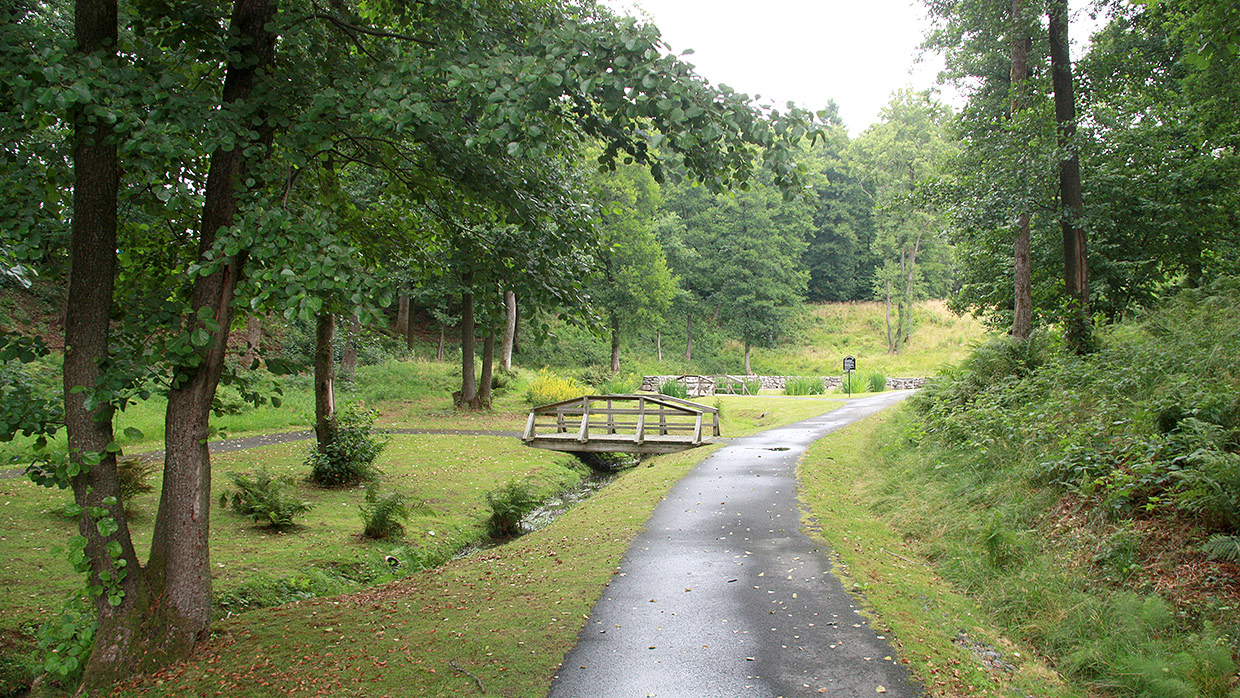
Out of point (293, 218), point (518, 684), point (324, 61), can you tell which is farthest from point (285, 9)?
point (518, 684)

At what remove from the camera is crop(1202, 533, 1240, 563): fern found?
17.9 feet

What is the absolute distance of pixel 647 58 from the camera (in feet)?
13.3

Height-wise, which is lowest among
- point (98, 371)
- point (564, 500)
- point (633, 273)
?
point (564, 500)

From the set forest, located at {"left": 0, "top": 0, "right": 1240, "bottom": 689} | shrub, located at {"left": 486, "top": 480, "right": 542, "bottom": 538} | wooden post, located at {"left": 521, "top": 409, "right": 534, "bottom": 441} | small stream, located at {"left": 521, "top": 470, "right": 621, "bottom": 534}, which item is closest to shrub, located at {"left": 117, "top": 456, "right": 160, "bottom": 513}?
forest, located at {"left": 0, "top": 0, "right": 1240, "bottom": 689}

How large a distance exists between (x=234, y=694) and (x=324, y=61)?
191 inches

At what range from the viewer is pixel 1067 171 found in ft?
42.8

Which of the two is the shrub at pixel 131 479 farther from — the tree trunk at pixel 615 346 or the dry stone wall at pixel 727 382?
the tree trunk at pixel 615 346

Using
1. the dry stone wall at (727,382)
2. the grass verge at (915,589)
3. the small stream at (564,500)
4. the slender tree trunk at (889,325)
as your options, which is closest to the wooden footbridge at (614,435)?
the small stream at (564,500)

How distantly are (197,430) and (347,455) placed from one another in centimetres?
742

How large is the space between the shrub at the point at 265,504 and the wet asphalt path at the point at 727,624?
15.3 feet

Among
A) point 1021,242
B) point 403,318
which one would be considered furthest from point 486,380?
point 1021,242

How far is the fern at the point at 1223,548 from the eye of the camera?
5465 millimetres

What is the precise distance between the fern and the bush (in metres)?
11.2

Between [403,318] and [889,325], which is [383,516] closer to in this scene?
[403,318]
